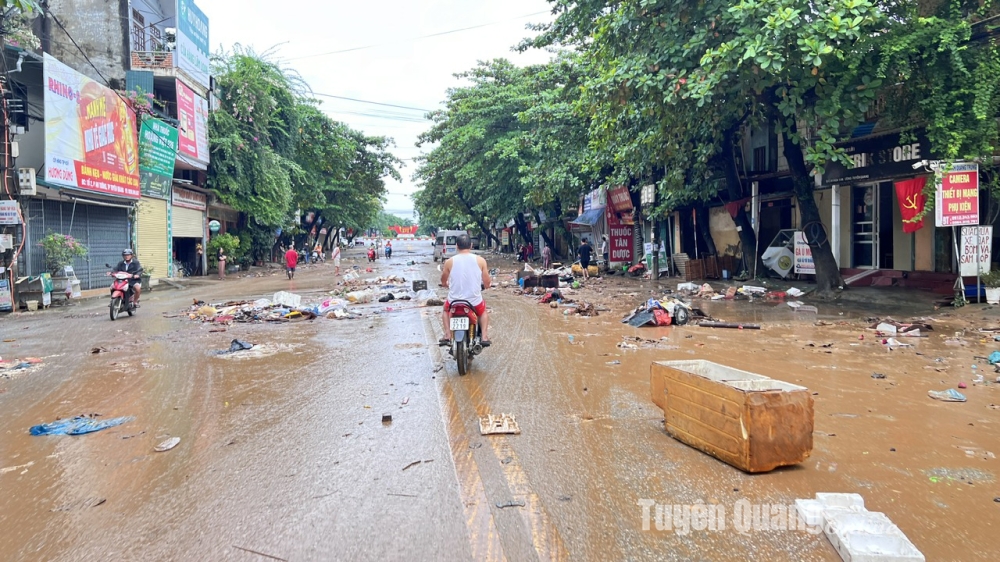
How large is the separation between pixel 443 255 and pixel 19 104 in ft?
90.1

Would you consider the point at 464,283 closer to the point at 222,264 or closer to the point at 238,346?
the point at 238,346

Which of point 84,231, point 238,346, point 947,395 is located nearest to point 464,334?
point 238,346

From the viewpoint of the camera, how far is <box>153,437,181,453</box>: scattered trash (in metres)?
4.69

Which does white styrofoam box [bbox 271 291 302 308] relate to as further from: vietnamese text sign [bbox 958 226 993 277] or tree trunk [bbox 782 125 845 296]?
vietnamese text sign [bbox 958 226 993 277]

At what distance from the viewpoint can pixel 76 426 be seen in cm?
527

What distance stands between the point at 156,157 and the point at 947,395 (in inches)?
944

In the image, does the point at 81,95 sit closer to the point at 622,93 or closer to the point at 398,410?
the point at 622,93

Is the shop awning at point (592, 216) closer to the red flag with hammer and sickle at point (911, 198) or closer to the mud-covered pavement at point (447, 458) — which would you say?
the red flag with hammer and sickle at point (911, 198)

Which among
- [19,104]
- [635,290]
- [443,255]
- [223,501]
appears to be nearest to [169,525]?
[223,501]

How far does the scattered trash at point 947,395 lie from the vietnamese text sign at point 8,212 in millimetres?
18514

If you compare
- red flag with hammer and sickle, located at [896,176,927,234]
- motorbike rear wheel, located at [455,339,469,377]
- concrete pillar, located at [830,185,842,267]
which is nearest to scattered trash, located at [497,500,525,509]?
motorbike rear wheel, located at [455,339,469,377]

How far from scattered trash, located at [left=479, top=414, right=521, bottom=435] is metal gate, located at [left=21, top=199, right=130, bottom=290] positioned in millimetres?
16480

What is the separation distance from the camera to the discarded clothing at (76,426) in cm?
515

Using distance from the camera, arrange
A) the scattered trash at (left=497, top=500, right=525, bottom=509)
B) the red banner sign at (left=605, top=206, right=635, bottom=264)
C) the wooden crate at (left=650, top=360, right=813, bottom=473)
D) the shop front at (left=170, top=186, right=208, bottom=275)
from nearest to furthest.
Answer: the scattered trash at (left=497, top=500, right=525, bottom=509) → the wooden crate at (left=650, top=360, right=813, bottom=473) → the shop front at (left=170, top=186, right=208, bottom=275) → the red banner sign at (left=605, top=206, right=635, bottom=264)
